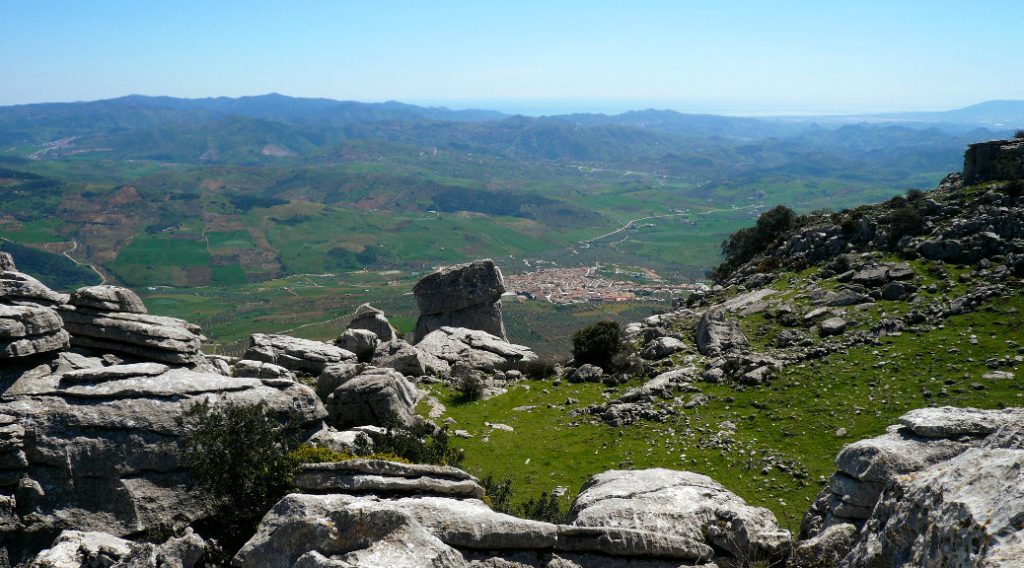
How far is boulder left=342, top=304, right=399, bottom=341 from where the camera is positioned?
5169 centimetres

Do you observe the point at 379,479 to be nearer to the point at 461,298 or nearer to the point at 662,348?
the point at 662,348

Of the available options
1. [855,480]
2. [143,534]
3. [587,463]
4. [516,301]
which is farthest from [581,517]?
[516,301]

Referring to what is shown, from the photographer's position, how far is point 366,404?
31.6 meters

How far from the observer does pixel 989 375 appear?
1111 inches

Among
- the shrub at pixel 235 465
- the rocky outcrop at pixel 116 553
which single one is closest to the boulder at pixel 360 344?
the shrub at pixel 235 465

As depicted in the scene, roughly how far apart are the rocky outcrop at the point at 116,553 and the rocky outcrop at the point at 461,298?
42.4 m

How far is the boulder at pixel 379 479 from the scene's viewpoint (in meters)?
15.6

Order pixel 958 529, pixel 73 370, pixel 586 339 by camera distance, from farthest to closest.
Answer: pixel 586 339, pixel 73 370, pixel 958 529

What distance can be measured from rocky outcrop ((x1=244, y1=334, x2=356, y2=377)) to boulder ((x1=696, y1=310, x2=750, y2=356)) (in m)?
24.1

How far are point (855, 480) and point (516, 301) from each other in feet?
503

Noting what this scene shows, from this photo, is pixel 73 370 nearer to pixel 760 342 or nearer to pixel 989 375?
pixel 760 342

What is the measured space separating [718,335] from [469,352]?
1936cm

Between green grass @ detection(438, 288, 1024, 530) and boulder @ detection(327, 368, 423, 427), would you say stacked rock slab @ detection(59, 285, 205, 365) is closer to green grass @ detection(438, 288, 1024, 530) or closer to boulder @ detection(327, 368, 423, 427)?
boulder @ detection(327, 368, 423, 427)

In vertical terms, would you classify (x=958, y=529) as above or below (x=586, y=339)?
above
